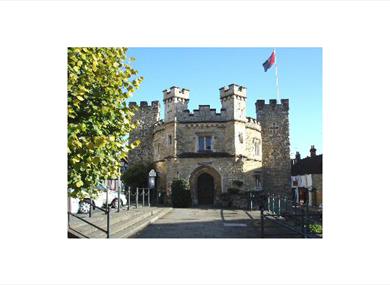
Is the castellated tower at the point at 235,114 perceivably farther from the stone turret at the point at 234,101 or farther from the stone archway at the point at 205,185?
the stone archway at the point at 205,185

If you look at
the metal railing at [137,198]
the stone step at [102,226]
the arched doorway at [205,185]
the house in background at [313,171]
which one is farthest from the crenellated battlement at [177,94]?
the stone step at [102,226]

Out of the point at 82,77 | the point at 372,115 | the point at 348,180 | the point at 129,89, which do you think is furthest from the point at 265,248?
the point at 82,77

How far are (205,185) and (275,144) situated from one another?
560 cm

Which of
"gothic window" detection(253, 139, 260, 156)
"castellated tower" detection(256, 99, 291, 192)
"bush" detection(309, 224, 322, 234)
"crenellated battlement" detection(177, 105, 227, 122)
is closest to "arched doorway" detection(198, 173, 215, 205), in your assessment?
A: "crenellated battlement" detection(177, 105, 227, 122)

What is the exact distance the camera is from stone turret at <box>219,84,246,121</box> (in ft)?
64.7

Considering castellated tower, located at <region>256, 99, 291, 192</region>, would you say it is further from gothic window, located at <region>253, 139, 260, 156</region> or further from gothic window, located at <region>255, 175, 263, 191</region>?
gothic window, located at <region>255, 175, 263, 191</region>

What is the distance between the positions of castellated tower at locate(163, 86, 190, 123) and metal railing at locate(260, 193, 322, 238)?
825 cm

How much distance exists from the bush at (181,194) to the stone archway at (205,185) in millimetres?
746

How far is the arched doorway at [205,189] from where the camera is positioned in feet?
64.8

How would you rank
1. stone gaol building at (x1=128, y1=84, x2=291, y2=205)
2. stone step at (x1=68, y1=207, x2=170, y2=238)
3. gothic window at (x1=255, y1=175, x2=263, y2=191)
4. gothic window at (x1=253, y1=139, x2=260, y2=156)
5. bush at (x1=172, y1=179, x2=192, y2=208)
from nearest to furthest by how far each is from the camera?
stone step at (x1=68, y1=207, x2=170, y2=238)
bush at (x1=172, y1=179, x2=192, y2=208)
stone gaol building at (x1=128, y1=84, x2=291, y2=205)
gothic window at (x1=255, y1=175, x2=263, y2=191)
gothic window at (x1=253, y1=139, x2=260, y2=156)

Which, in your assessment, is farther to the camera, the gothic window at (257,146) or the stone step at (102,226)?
the gothic window at (257,146)

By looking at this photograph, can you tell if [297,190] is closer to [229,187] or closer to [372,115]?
[229,187]

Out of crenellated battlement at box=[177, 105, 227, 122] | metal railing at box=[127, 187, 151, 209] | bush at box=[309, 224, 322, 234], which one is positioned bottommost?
metal railing at box=[127, 187, 151, 209]

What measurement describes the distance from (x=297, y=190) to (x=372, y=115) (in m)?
15.8
